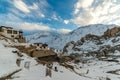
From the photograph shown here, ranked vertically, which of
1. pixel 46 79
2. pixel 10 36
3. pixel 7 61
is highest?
pixel 10 36

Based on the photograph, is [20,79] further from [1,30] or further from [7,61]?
[1,30]

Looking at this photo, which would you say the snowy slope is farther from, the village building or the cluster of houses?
the village building

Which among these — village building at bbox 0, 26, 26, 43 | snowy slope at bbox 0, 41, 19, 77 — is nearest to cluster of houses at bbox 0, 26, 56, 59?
village building at bbox 0, 26, 26, 43

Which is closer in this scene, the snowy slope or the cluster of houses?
the snowy slope

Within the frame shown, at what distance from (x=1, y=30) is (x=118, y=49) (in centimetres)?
12529

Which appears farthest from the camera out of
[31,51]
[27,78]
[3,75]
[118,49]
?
[118,49]

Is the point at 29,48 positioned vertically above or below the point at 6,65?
above

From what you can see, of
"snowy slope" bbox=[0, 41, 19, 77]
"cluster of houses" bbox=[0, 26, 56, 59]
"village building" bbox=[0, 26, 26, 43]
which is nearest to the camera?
"snowy slope" bbox=[0, 41, 19, 77]

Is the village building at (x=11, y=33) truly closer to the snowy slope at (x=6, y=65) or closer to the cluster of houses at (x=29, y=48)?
the cluster of houses at (x=29, y=48)

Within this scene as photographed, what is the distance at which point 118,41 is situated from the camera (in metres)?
198

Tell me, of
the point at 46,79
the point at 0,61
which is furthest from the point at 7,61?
the point at 46,79

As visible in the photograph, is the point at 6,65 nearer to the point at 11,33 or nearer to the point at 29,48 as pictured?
the point at 29,48

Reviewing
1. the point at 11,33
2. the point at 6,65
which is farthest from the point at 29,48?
the point at 6,65

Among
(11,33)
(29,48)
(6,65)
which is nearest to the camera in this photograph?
(6,65)
